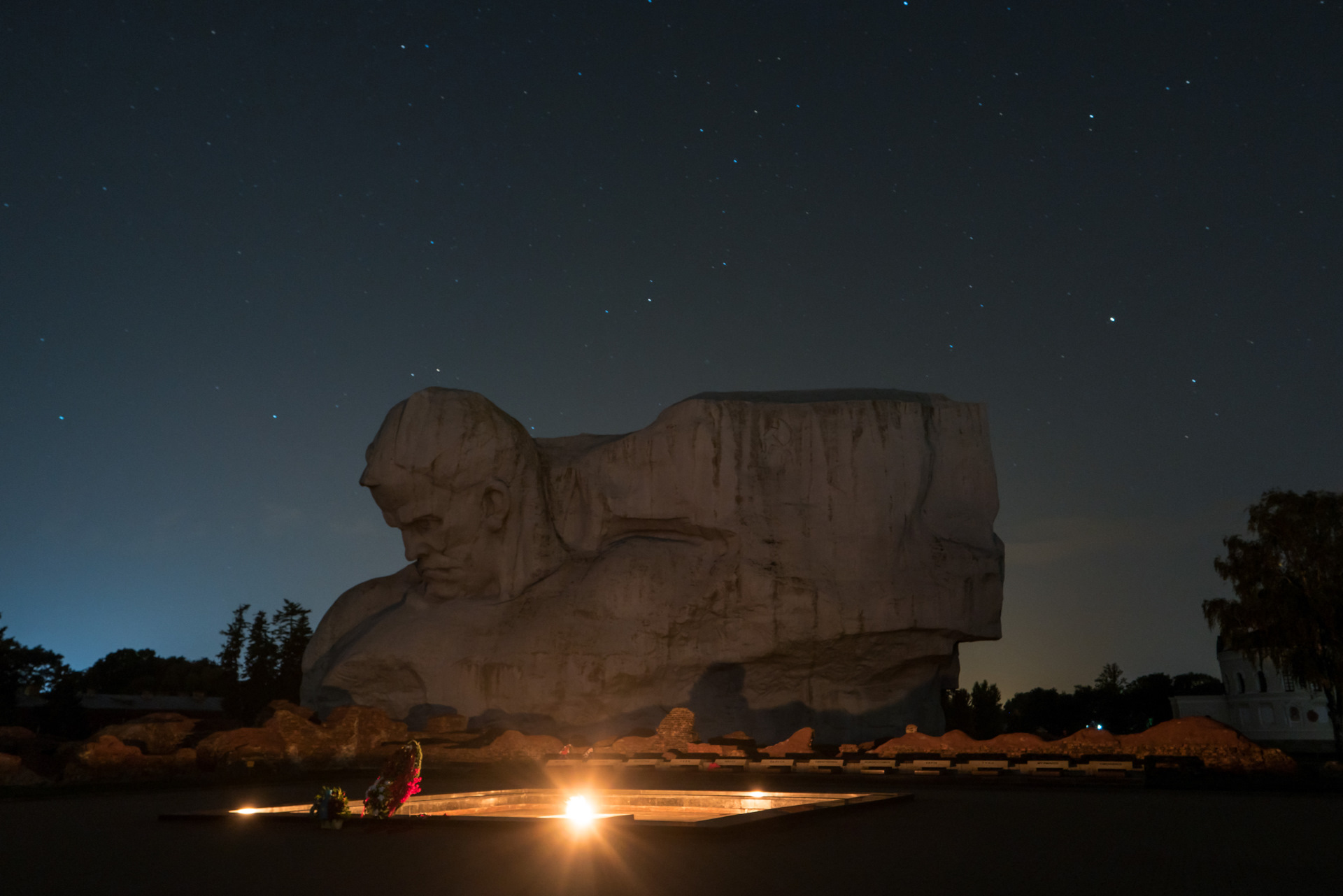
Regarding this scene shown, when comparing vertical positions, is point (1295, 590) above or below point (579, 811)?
above

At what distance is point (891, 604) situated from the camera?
93.1 ft

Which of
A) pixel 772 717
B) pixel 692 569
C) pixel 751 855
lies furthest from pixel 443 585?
pixel 751 855

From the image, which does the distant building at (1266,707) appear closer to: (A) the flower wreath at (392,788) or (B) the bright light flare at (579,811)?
(B) the bright light flare at (579,811)

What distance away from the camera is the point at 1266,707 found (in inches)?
2207

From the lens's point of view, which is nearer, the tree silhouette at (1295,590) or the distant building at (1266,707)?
the tree silhouette at (1295,590)

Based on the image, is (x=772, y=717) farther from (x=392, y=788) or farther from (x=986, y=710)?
(x=986, y=710)

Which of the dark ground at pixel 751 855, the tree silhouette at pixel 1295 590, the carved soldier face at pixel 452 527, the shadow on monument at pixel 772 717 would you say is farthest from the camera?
the carved soldier face at pixel 452 527

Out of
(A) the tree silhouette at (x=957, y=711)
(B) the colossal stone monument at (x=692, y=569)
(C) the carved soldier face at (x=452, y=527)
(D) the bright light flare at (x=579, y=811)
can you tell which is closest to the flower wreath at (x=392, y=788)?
(D) the bright light flare at (x=579, y=811)

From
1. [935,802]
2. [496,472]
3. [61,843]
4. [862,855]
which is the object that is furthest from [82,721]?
[862,855]

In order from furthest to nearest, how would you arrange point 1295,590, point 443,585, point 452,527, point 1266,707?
point 1266,707
point 443,585
point 452,527
point 1295,590

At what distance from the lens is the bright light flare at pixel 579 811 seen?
9.78 metres

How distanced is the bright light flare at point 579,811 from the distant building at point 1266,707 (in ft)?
165

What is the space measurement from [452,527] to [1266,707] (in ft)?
159

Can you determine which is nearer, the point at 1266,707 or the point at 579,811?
the point at 579,811
